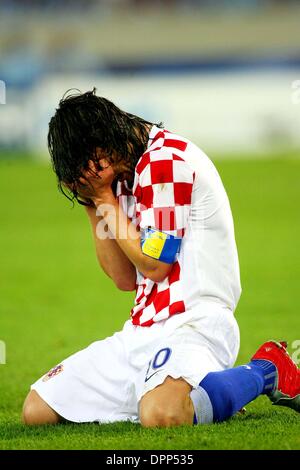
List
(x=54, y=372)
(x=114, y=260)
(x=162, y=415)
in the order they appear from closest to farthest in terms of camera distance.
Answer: (x=162, y=415)
(x=54, y=372)
(x=114, y=260)

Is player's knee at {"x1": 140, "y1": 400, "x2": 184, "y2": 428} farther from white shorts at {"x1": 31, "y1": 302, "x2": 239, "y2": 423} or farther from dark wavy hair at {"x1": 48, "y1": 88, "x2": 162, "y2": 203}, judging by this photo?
dark wavy hair at {"x1": 48, "y1": 88, "x2": 162, "y2": 203}

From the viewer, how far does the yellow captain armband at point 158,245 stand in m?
4.30

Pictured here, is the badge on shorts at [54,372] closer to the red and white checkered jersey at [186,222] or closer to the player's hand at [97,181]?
the red and white checkered jersey at [186,222]

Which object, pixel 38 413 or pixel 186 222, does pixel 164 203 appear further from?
pixel 38 413

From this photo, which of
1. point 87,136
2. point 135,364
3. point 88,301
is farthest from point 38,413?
point 88,301

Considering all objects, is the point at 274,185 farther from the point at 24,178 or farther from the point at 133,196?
the point at 133,196

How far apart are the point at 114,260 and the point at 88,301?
14.2ft

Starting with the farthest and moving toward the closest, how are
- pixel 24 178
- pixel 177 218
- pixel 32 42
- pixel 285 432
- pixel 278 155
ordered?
pixel 32 42 → pixel 278 155 → pixel 24 178 → pixel 177 218 → pixel 285 432

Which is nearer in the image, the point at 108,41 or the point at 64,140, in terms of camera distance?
the point at 64,140

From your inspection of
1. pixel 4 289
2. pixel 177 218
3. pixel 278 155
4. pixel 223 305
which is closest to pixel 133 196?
pixel 177 218

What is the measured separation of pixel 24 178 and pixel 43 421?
17.5 m

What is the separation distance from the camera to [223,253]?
4406 mm

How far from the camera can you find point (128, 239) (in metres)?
4.38

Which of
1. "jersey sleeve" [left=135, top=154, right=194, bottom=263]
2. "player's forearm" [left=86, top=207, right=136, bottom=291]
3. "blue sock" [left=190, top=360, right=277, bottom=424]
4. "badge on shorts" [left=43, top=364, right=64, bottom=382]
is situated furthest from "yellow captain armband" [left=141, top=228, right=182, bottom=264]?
"badge on shorts" [left=43, top=364, right=64, bottom=382]
